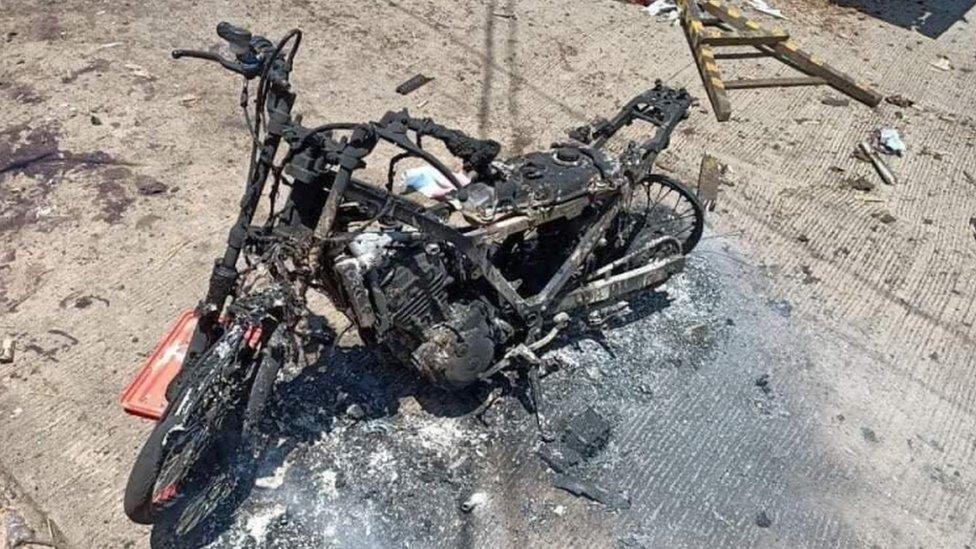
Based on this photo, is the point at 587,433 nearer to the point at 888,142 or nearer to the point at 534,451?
the point at 534,451

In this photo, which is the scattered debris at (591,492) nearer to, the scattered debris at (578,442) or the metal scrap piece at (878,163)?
the scattered debris at (578,442)

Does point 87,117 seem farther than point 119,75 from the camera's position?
No

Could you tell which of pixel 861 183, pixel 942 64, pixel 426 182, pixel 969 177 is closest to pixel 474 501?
pixel 426 182

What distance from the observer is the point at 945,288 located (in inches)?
217

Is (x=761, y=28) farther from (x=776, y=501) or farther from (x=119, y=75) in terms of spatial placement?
(x=119, y=75)

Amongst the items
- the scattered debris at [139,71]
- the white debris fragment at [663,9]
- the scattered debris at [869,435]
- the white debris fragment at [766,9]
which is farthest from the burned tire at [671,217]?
the white debris fragment at [766,9]

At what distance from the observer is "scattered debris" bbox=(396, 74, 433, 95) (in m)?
6.76

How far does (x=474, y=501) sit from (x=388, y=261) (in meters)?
1.28

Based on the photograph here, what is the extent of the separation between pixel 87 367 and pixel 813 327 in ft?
14.3

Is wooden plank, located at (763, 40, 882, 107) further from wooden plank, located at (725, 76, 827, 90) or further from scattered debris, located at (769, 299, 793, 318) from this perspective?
scattered debris, located at (769, 299, 793, 318)

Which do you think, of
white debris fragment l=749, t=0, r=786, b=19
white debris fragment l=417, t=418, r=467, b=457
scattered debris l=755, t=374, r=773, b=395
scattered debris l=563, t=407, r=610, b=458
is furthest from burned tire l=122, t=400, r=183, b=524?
white debris fragment l=749, t=0, r=786, b=19

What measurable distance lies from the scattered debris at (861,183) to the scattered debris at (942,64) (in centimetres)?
263

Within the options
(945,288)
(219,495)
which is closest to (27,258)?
Answer: (219,495)

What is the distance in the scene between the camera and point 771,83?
7.45m
